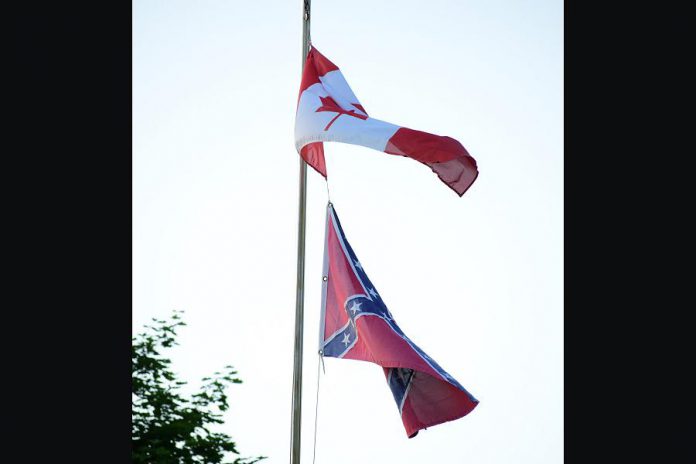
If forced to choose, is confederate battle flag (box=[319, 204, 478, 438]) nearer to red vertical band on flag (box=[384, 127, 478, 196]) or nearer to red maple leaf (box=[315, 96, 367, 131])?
red vertical band on flag (box=[384, 127, 478, 196])

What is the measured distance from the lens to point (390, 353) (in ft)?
29.8

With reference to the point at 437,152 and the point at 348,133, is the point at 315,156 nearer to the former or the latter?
the point at 348,133

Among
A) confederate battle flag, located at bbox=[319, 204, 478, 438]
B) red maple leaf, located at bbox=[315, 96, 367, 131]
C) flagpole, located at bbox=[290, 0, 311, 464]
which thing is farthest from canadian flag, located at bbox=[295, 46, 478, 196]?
confederate battle flag, located at bbox=[319, 204, 478, 438]

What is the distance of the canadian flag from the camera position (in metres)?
9.02

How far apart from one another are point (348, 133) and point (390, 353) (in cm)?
171

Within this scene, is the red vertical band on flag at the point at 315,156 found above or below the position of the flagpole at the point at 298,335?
above

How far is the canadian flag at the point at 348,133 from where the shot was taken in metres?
9.02

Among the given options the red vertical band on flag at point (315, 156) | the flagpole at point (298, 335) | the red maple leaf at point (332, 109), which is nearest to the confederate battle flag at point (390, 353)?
the flagpole at point (298, 335)

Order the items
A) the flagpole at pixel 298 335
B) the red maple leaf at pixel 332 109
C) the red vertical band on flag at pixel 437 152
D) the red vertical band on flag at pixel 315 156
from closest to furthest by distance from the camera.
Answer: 1. the flagpole at pixel 298 335
2. the red vertical band on flag at pixel 437 152
3. the red maple leaf at pixel 332 109
4. the red vertical band on flag at pixel 315 156

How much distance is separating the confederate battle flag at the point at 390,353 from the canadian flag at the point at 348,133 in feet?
3.33

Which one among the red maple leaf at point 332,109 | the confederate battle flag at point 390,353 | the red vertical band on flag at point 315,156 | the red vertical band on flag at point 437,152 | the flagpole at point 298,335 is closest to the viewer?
the flagpole at point 298,335

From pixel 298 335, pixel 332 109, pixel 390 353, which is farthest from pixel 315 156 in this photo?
pixel 390 353

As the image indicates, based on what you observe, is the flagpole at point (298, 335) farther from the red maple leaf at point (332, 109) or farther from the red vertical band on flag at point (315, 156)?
the red maple leaf at point (332, 109)
